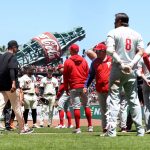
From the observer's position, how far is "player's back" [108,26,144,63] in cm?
930

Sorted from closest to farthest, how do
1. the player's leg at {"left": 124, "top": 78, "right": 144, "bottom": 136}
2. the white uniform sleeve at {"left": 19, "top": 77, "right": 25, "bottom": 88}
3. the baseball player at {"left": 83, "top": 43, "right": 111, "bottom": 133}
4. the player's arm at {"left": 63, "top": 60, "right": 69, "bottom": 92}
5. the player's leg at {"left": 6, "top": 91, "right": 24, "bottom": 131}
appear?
the player's leg at {"left": 124, "top": 78, "right": 144, "bottom": 136}, the baseball player at {"left": 83, "top": 43, "right": 111, "bottom": 133}, the player's leg at {"left": 6, "top": 91, "right": 24, "bottom": 131}, the player's arm at {"left": 63, "top": 60, "right": 69, "bottom": 92}, the white uniform sleeve at {"left": 19, "top": 77, "right": 25, "bottom": 88}

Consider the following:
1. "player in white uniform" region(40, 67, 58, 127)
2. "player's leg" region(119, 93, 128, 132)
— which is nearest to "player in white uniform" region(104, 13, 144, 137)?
"player's leg" region(119, 93, 128, 132)

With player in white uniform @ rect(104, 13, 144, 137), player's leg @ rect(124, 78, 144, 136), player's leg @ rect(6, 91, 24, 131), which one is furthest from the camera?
player's leg @ rect(6, 91, 24, 131)

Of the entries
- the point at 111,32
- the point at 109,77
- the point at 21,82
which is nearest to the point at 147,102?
the point at 109,77

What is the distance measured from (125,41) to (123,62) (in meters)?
0.36

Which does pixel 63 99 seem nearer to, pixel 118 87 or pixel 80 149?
pixel 118 87

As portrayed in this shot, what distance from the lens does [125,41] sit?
9344mm

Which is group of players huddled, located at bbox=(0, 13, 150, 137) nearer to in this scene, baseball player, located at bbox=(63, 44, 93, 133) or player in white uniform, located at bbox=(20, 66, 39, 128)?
baseball player, located at bbox=(63, 44, 93, 133)

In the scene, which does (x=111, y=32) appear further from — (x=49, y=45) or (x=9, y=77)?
(x=49, y=45)

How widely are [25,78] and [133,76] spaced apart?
8134mm

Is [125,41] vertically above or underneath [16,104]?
above

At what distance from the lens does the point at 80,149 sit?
693cm

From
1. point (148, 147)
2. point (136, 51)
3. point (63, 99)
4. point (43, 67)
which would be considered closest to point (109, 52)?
point (136, 51)

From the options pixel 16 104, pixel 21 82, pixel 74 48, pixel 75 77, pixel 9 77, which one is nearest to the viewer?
pixel 9 77
